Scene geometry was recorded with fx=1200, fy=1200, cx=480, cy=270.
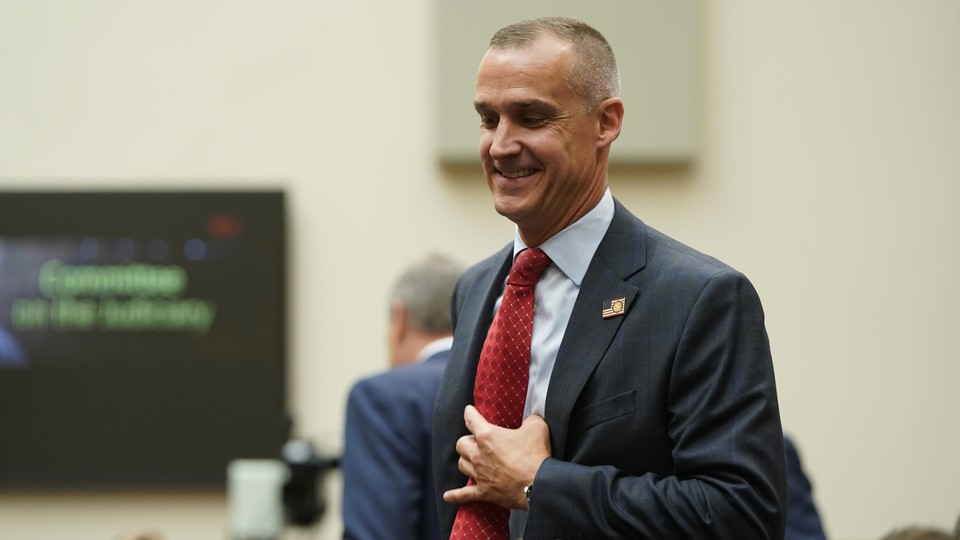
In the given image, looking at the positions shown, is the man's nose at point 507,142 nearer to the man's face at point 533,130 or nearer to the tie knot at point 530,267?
the man's face at point 533,130

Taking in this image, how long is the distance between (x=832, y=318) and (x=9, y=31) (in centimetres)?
357

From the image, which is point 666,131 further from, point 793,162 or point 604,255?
point 604,255

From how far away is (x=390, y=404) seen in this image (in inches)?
109

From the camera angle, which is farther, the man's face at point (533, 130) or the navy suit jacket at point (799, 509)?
the navy suit jacket at point (799, 509)

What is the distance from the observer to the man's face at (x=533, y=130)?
1556mm

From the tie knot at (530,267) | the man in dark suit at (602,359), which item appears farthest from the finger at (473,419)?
the tie knot at (530,267)

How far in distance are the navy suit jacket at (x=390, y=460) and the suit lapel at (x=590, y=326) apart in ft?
3.87

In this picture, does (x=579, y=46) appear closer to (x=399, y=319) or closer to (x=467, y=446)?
(x=467, y=446)

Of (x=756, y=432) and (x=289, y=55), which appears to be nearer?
(x=756, y=432)

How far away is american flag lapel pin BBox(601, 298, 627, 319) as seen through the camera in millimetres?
1578

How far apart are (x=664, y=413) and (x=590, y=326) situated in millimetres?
153

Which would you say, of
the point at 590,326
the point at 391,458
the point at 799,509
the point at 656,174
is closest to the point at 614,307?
the point at 590,326

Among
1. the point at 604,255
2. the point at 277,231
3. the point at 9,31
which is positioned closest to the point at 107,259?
the point at 277,231

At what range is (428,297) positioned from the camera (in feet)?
10.3
